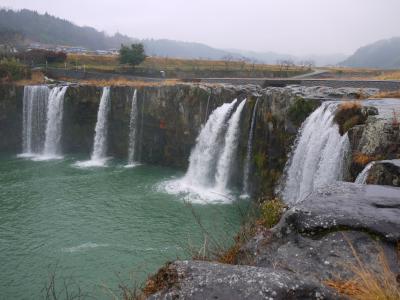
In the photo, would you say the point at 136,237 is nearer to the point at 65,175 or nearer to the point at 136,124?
the point at 65,175

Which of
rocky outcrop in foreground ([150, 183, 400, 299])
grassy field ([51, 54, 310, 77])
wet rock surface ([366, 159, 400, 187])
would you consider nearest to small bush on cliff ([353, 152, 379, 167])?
wet rock surface ([366, 159, 400, 187])

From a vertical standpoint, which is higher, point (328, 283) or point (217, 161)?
point (328, 283)

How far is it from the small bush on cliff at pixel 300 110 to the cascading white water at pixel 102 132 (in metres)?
21.1

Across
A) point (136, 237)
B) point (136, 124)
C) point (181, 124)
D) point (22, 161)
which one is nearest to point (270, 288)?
point (136, 237)

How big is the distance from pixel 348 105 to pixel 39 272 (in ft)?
53.3

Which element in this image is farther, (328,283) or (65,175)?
(65,175)

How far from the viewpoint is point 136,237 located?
2147cm

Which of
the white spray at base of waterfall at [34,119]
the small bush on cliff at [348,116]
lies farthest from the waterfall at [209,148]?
the white spray at base of waterfall at [34,119]

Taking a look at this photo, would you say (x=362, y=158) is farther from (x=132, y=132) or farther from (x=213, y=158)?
(x=132, y=132)

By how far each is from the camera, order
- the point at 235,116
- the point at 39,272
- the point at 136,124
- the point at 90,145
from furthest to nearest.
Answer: the point at 90,145, the point at 136,124, the point at 235,116, the point at 39,272

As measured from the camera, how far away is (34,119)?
1679 inches

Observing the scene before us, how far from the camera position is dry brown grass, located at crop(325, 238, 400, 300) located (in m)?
4.39

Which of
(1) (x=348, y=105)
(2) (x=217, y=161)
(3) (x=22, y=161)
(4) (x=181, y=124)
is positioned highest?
(1) (x=348, y=105)

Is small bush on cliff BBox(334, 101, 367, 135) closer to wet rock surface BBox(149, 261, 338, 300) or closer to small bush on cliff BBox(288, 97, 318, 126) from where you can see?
small bush on cliff BBox(288, 97, 318, 126)
